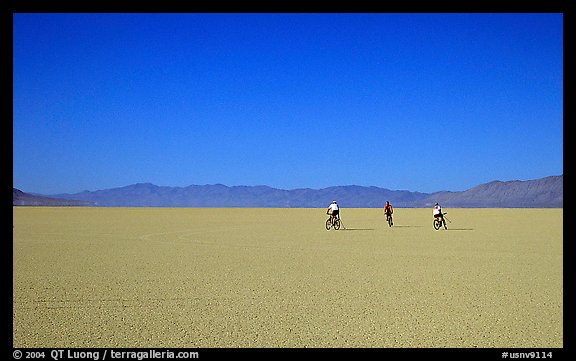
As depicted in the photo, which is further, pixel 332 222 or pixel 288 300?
pixel 332 222

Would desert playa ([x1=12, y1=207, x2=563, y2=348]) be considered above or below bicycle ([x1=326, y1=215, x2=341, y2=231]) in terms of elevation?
below

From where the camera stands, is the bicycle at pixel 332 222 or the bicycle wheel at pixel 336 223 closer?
the bicycle at pixel 332 222

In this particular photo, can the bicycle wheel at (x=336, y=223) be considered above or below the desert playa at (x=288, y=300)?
above

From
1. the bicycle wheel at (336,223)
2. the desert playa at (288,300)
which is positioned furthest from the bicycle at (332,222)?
the desert playa at (288,300)

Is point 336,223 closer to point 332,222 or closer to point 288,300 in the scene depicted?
point 332,222

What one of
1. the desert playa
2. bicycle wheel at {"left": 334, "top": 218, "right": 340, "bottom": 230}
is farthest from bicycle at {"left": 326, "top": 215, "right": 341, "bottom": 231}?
the desert playa

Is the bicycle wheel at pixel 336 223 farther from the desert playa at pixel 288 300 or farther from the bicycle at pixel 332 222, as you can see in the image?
the desert playa at pixel 288 300

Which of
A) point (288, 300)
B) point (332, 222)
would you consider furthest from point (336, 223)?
point (288, 300)

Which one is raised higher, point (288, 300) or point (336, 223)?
point (336, 223)

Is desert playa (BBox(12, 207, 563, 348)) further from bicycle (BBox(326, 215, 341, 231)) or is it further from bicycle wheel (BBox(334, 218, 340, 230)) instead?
bicycle wheel (BBox(334, 218, 340, 230))

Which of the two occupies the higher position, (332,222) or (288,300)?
(332,222)

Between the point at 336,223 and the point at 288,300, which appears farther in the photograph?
the point at 336,223

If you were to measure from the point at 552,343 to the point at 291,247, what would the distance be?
1335 cm
